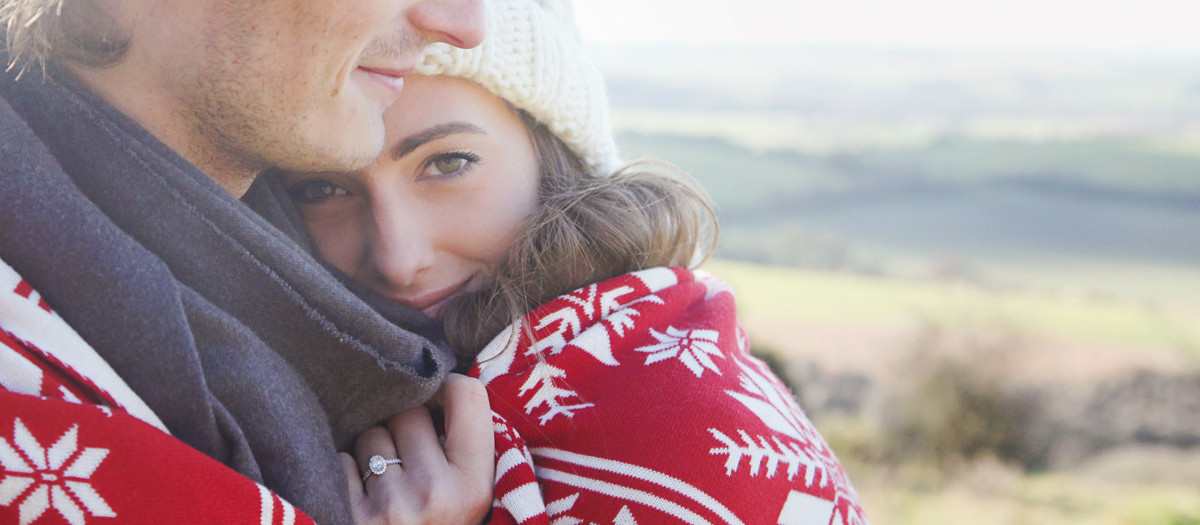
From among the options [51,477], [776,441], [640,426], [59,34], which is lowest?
[776,441]

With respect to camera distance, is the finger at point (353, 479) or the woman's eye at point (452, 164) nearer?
the finger at point (353, 479)

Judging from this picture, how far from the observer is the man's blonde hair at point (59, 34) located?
123 centimetres

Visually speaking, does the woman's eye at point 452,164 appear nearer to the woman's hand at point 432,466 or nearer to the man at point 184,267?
the man at point 184,267

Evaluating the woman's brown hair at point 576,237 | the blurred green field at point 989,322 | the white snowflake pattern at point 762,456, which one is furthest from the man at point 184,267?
the blurred green field at point 989,322

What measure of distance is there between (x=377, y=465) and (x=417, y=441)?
84mm

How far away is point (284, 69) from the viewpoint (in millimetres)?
1311

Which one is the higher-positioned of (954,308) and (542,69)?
(542,69)

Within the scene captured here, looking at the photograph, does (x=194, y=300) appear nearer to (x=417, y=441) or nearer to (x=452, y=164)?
(x=417, y=441)

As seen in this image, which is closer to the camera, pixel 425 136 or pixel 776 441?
pixel 776 441

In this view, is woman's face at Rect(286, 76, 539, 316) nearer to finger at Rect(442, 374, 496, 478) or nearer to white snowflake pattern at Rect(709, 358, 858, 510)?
finger at Rect(442, 374, 496, 478)

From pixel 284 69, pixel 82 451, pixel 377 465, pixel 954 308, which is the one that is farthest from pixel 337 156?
pixel 954 308

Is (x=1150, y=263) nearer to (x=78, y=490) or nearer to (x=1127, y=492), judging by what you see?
(x=1127, y=492)

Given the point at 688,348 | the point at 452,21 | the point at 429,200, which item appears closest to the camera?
the point at 452,21

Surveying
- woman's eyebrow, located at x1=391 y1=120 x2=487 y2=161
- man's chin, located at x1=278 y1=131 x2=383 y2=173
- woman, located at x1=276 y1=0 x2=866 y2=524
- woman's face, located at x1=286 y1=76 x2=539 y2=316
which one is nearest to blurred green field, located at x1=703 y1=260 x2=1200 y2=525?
woman, located at x1=276 y1=0 x2=866 y2=524
